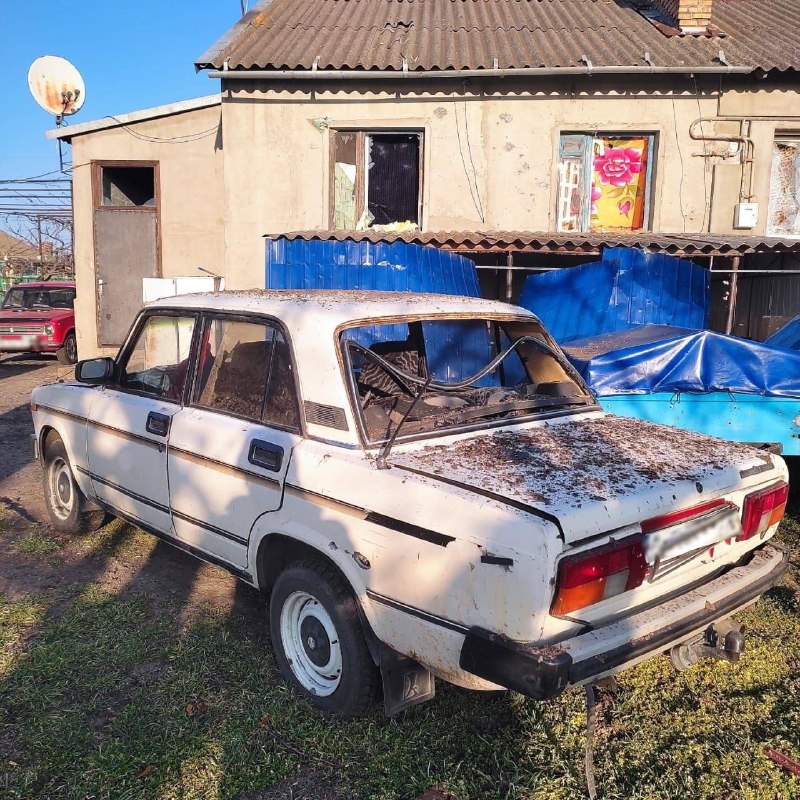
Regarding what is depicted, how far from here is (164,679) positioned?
3.07m

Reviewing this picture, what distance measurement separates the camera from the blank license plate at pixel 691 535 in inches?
A: 92.1

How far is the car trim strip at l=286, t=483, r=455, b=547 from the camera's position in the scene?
7.30ft

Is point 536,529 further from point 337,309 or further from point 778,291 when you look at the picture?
point 778,291

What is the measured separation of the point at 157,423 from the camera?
139 inches

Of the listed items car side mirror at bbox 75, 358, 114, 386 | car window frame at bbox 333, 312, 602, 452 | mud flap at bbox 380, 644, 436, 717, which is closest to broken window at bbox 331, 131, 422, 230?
car side mirror at bbox 75, 358, 114, 386

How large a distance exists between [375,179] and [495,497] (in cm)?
912

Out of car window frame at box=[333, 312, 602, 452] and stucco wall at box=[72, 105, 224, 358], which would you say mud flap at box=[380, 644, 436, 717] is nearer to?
car window frame at box=[333, 312, 602, 452]

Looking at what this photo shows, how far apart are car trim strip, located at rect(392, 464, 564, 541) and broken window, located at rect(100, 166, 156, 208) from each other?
10765 mm

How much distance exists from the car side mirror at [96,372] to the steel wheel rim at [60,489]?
0.90 m

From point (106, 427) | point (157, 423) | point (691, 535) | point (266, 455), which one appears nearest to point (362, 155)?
point (106, 427)

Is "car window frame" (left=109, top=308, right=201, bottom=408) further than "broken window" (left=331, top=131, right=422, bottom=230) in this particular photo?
No

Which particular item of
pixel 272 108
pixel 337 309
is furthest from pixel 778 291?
pixel 337 309

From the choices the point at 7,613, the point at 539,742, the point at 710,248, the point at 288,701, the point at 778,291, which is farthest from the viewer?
the point at 778,291

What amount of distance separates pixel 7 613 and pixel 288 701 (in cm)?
178
